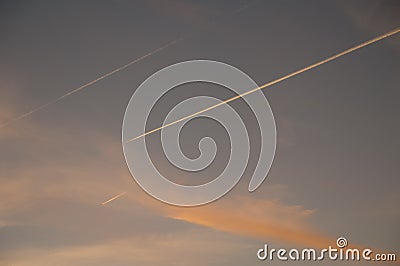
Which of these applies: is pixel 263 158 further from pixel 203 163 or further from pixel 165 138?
pixel 165 138

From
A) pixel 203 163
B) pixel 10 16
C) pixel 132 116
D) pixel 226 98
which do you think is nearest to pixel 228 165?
pixel 203 163

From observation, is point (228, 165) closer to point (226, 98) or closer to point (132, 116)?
point (226, 98)

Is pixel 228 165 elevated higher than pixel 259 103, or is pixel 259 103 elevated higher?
pixel 259 103

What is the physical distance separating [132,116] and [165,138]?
9.7 inches

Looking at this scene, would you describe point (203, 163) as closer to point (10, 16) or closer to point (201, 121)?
point (201, 121)

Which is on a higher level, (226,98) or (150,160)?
(226,98)

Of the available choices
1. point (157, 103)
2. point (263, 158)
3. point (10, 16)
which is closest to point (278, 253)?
point (263, 158)

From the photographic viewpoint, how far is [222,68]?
12.4 feet

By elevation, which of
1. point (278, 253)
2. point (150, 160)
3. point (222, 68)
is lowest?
point (278, 253)

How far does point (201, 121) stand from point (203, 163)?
0.26 m

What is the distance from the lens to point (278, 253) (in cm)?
363

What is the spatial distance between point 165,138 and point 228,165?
1.41 ft

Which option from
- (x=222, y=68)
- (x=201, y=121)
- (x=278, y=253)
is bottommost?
(x=278, y=253)

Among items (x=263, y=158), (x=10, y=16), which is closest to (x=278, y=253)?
(x=263, y=158)
